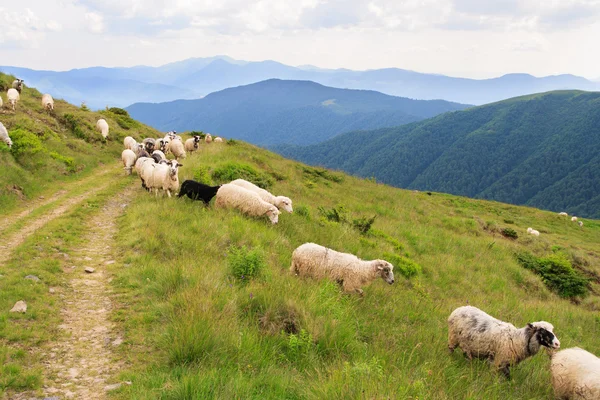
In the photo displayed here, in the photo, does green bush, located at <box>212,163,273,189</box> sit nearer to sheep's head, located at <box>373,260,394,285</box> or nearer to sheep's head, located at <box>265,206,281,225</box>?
sheep's head, located at <box>265,206,281,225</box>

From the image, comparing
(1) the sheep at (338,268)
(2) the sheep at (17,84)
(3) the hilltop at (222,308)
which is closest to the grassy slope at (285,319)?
(3) the hilltop at (222,308)

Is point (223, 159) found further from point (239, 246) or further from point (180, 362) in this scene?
point (180, 362)

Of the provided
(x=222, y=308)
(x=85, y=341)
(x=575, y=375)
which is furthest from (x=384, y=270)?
(x=85, y=341)

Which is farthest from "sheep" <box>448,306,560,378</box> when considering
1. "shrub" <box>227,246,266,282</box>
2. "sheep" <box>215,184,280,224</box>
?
"sheep" <box>215,184,280,224</box>

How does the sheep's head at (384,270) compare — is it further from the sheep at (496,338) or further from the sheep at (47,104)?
the sheep at (47,104)

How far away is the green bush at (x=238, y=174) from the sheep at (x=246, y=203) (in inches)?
180

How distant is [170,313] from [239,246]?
3808mm

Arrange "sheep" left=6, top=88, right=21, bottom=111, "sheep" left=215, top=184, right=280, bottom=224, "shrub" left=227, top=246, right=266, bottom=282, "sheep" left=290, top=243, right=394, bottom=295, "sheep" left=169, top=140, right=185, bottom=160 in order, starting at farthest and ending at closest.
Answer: "sheep" left=169, top=140, right=185, bottom=160 → "sheep" left=6, top=88, right=21, bottom=111 → "sheep" left=215, top=184, right=280, bottom=224 → "sheep" left=290, top=243, right=394, bottom=295 → "shrub" left=227, top=246, right=266, bottom=282

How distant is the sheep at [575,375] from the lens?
18.4 feet

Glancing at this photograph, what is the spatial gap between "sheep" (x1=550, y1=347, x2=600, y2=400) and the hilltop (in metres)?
0.32

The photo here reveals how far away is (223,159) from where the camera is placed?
20297 mm

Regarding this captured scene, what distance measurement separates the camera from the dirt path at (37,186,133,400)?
4113mm

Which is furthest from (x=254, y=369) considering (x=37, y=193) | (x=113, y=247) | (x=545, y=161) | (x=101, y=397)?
(x=545, y=161)

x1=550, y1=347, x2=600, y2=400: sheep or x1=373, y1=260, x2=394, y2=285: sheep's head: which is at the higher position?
x1=373, y1=260, x2=394, y2=285: sheep's head
